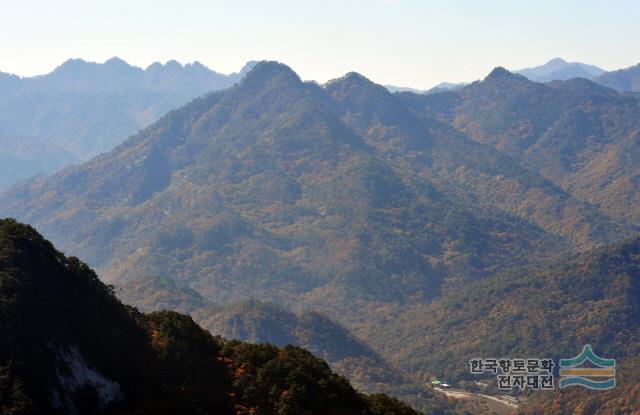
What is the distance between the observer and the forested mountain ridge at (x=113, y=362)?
198 ft

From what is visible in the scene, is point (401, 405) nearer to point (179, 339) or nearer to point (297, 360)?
point (297, 360)

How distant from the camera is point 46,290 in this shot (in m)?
68.1

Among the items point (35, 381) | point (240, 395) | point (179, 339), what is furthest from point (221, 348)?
point (35, 381)

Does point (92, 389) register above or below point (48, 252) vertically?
below

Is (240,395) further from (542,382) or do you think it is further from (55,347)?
(542,382)

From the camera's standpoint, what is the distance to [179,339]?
250 feet

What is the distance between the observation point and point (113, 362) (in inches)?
2682

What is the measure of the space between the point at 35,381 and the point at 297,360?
23023mm

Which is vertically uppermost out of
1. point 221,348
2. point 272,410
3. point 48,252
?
point 48,252

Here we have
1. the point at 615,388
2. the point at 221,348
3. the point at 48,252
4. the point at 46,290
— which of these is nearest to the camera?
the point at 46,290

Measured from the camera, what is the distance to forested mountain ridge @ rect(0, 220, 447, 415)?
60344 mm

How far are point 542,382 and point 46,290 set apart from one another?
15283 cm

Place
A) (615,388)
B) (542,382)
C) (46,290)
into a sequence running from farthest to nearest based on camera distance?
(542,382), (615,388), (46,290)

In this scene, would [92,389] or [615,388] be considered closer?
[92,389]
